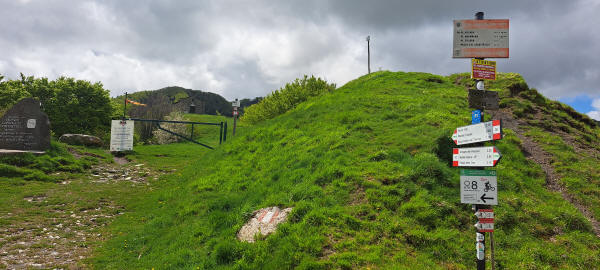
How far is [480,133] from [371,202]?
10.6 ft

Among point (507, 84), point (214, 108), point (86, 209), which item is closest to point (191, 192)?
point (86, 209)

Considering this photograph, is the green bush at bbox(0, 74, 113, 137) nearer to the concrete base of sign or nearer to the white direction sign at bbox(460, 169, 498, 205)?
the concrete base of sign

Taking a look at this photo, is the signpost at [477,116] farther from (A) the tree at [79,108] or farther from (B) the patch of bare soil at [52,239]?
(A) the tree at [79,108]

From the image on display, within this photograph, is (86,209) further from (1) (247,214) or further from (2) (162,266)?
(1) (247,214)

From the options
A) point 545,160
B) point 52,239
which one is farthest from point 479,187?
point 52,239

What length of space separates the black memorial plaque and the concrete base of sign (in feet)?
16.1

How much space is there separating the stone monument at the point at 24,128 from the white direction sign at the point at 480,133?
22.6 meters

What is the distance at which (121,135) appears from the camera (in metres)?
24.6

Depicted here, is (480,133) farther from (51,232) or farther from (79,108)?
(79,108)

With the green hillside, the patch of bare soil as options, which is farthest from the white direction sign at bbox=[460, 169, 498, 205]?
the patch of bare soil

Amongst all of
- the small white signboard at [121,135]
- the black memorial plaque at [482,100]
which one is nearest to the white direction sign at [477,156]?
the black memorial plaque at [482,100]

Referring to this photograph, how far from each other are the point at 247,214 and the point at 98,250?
432 cm

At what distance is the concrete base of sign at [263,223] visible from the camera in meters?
7.09

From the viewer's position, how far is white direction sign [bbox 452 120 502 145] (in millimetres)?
4875
